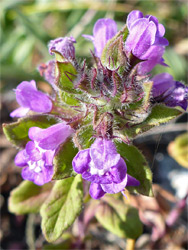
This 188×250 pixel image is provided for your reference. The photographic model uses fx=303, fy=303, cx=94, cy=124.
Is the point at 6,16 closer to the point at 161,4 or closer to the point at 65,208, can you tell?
the point at 161,4

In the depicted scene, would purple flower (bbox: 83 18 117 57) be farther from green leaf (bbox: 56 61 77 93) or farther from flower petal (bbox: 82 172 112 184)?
flower petal (bbox: 82 172 112 184)

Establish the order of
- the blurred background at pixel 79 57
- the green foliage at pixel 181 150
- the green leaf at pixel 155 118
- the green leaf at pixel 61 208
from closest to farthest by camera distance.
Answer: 1. the green leaf at pixel 155 118
2. the green leaf at pixel 61 208
3. the green foliage at pixel 181 150
4. the blurred background at pixel 79 57

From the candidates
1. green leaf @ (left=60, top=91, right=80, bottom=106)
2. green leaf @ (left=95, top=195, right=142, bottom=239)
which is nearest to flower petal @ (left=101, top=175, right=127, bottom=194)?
green leaf @ (left=60, top=91, right=80, bottom=106)

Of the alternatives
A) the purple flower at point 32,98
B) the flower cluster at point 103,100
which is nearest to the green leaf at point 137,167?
the flower cluster at point 103,100

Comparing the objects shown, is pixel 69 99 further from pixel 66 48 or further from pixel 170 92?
pixel 170 92

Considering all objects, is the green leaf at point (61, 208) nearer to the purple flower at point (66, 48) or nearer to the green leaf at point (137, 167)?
the green leaf at point (137, 167)

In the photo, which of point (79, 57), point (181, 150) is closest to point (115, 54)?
point (181, 150)
